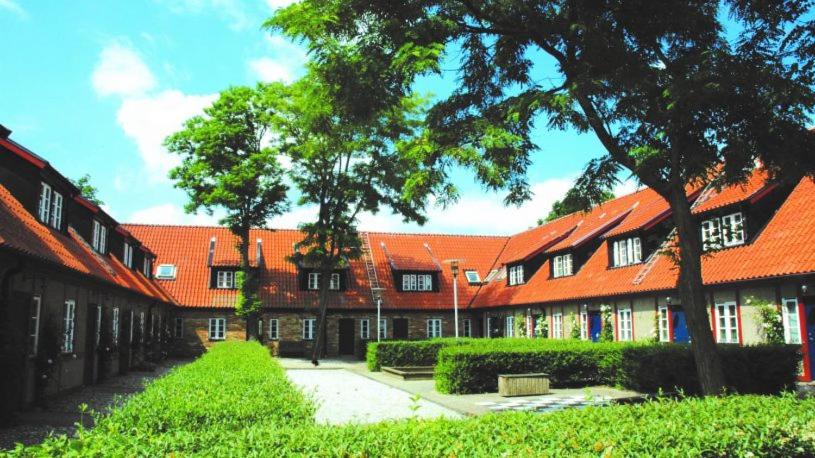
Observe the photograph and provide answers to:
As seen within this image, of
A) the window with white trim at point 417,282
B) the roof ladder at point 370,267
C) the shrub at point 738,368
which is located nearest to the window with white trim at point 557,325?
the window with white trim at point 417,282

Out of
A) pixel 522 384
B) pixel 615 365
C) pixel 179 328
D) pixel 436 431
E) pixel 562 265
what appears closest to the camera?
pixel 436 431

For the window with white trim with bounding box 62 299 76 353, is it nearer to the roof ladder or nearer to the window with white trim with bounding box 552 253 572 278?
the window with white trim with bounding box 552 253 572 278

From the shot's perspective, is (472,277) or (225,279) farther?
(472,277)

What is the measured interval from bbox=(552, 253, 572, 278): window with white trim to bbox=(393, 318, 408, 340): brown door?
11.4 m

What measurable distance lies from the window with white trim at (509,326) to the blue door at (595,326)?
309 inches

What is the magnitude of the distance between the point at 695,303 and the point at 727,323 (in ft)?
34.5

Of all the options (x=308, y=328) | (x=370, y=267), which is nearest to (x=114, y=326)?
(x=308, y=328)

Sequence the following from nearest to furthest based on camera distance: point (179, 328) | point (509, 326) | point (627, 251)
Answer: point (627, 251) → point (509, 326) → point (179, 328)

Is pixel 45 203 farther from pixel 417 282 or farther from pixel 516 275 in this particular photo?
pixel 417 282

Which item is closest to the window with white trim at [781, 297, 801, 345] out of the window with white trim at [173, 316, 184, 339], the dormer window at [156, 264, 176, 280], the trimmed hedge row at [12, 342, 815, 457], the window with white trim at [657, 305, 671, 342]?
the window with white trim at [657, 305, 671, 342]

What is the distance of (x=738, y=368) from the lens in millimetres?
15141

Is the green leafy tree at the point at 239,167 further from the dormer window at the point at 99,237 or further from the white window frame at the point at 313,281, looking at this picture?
the dormer window at the point at 99,237

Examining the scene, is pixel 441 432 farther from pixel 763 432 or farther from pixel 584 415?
pixel 763 432

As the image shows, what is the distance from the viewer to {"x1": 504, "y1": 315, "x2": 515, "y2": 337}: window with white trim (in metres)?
34.1
